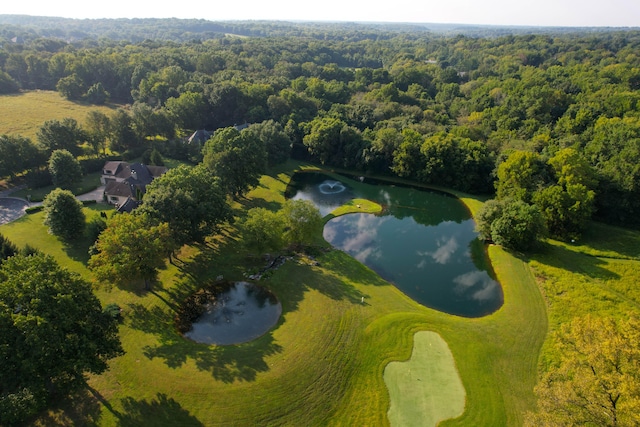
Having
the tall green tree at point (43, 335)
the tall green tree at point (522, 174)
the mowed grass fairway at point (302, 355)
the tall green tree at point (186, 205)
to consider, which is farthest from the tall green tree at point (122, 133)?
the tall green tree at point (522, 174)

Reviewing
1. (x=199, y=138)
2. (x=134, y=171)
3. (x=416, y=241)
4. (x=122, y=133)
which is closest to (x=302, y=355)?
(x=416, y=241)

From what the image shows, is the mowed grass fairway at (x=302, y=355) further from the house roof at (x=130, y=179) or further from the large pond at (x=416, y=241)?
the house roof at (x=130, y=179)

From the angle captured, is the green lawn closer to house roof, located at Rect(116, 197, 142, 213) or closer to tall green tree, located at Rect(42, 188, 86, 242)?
tall green tree, located at Rect(42, 188, 86, 242)

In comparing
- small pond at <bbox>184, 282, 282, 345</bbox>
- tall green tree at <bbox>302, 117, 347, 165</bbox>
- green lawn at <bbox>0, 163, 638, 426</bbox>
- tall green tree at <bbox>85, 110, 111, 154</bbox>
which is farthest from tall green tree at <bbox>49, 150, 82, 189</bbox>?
tall green tree at <bbox>302, 117, 347, 165</bbox>

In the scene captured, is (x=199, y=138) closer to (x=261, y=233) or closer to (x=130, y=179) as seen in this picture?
(x=130, y=179)

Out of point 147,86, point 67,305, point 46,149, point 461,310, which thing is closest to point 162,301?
point 67,305

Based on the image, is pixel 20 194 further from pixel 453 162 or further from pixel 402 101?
pixel 402 101
